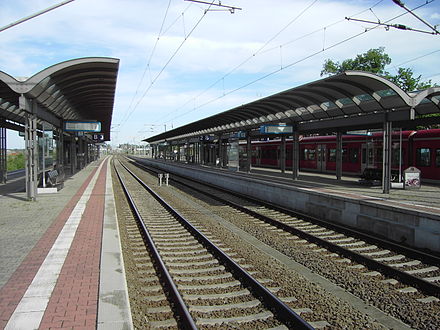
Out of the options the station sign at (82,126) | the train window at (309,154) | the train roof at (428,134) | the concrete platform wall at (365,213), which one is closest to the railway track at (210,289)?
the concrete platform wall at (365,213)

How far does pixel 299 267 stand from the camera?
21.7 feet

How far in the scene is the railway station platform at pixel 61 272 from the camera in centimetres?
393

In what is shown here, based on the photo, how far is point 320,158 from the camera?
27281 mm

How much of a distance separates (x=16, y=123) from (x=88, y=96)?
5652 mm

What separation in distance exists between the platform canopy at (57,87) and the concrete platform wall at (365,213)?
7.39 meters

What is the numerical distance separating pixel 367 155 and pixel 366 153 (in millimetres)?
185

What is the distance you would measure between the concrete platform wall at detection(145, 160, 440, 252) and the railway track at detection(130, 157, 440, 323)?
2.09ft

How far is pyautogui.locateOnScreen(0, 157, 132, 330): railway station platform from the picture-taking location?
12.9 feet

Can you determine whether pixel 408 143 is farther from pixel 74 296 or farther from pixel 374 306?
pixel 74 296

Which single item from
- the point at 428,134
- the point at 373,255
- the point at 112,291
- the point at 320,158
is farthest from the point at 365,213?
the point at 320,158

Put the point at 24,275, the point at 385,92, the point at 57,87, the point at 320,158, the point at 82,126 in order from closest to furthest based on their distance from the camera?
1. the point at 24,275
2. the point at 385,92
3. the point at 57,87
4. the point at 82,126
5. the point at 320,158

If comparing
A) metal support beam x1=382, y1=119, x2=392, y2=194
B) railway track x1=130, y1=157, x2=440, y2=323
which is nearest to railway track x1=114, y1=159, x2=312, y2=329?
railway track x1=130, y1=157, x2=440, y2=323

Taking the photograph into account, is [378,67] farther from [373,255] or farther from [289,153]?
[373,255]

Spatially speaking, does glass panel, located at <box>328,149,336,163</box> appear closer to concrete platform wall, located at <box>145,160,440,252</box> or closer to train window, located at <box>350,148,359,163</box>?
train window, located at <box>350,148,359,163</box>
